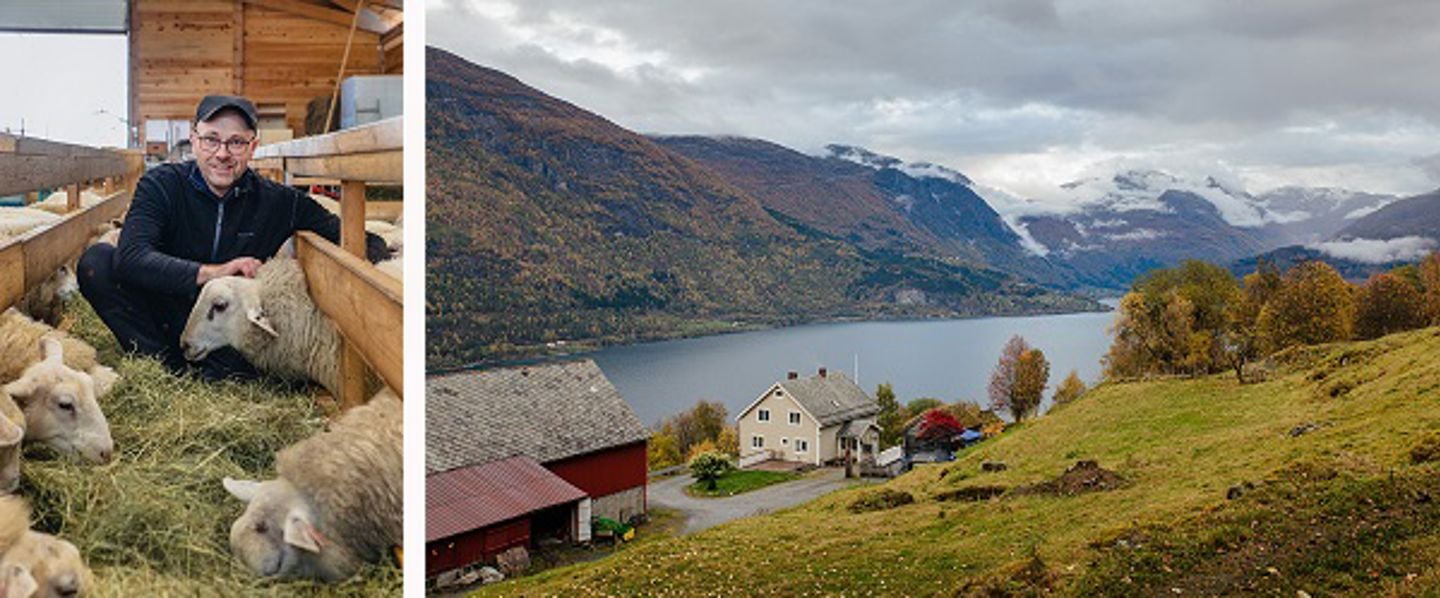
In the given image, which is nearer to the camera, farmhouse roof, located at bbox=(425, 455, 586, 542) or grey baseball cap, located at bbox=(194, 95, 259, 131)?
grey baseball cap, located at bbox=(194, 95, 259, 131)

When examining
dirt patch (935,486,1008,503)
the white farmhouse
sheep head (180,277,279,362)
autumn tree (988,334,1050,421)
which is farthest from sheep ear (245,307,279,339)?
autumn tree (988,334,1050,421)

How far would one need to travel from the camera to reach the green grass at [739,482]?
7.03 meters

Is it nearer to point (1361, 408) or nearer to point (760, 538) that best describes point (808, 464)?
point (760, 538)

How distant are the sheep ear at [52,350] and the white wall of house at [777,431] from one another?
602cm

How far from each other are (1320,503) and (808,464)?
133 inches

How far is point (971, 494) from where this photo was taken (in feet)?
19.0

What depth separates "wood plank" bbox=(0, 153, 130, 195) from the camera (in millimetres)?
1358

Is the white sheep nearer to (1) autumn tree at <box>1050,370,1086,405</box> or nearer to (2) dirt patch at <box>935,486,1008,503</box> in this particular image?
(2) dirt patch at <box>935,486,1008,503</box>

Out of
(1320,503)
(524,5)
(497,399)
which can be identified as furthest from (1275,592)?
(524,5)

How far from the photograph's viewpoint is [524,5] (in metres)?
7.60

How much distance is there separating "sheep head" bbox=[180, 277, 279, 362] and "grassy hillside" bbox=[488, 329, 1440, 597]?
4001 millimetres

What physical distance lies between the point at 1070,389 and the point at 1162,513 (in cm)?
182

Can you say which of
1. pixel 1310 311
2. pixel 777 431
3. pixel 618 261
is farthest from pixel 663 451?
pixel 1310 311

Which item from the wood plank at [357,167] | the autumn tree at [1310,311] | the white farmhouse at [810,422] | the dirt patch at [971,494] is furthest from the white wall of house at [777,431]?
the wood plank at [357,167]
